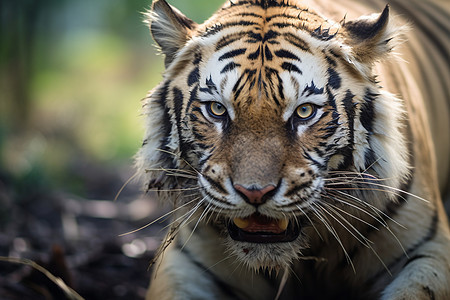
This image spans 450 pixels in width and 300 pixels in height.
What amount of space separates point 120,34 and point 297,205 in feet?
42.0

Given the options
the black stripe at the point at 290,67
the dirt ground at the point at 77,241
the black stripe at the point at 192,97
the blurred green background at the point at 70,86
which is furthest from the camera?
the blurred green background at the point at 70,86

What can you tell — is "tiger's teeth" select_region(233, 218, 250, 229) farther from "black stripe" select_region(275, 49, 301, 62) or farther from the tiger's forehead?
"black stripe" select_region(275, 49, 301, 62)

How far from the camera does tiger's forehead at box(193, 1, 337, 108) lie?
182 cm

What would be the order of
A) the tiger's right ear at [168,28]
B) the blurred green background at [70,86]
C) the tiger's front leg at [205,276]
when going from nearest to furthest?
the tiger's right ear at [168,28]
the tiger's front leg at [205,276]
the blurred green background at [70,86]

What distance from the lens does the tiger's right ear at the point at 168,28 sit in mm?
2111

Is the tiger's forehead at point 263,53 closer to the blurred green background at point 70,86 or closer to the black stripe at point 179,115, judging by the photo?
the black stripe at point 179,115

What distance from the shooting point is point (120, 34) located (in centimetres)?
1396

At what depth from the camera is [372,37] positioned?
6.41 feet

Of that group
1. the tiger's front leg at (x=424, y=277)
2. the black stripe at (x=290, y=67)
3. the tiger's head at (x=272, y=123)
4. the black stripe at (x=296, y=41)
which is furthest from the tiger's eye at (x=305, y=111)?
the tiger's front leg at (x=424, y=277)

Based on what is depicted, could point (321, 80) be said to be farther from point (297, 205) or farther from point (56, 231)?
point (56, 231)

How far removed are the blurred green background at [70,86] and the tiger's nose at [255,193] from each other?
69 cm

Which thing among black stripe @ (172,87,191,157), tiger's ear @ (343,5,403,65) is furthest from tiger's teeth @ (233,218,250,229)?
tiger's ear @ (343,5,403,65)

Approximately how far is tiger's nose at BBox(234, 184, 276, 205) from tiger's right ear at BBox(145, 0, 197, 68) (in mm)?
691

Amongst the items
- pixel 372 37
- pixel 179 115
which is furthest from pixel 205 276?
pixel 372 37
